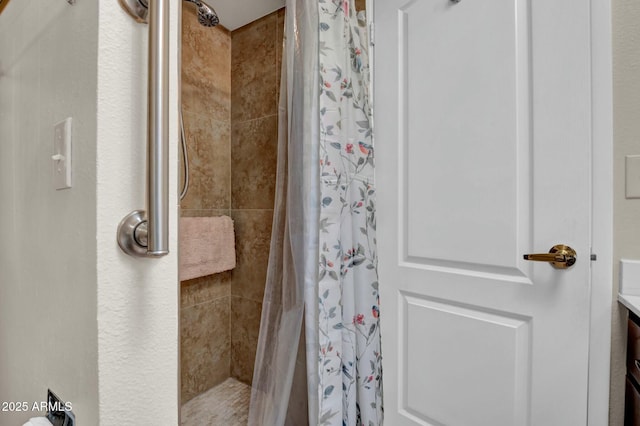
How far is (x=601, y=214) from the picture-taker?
0.82 metres

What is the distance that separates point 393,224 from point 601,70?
30.5 inches

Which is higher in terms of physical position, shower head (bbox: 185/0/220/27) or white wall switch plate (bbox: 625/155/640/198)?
shower head (bbox: 185/0/220/27)

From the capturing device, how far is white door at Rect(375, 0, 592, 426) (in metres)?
0.85

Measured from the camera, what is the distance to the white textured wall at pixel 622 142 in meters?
0.80

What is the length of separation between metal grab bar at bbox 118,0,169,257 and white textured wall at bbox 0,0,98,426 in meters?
0.10

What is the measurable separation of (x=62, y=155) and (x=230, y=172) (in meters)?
1.30

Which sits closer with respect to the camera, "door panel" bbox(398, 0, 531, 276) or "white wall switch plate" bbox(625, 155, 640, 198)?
"white wall switch plate" bbox(625, 155, 640, 198)

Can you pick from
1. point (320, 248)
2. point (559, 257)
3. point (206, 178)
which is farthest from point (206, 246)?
point (559, 257)

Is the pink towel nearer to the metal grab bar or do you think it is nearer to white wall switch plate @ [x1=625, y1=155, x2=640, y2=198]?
the metal grab bar

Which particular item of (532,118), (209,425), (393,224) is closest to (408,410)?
(393,224)

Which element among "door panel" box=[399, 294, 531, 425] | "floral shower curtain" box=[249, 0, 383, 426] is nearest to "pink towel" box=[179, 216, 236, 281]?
"floral shower curtain" box=[249, 0, 383, 426]

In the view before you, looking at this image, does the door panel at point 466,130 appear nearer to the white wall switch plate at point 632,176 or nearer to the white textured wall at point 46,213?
the white wall switch plate at point 632,176

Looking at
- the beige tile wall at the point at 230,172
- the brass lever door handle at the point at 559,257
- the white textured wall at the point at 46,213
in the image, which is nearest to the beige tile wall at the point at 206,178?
the beige tile wall at the point at 230,172

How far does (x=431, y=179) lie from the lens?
1.08 metres
